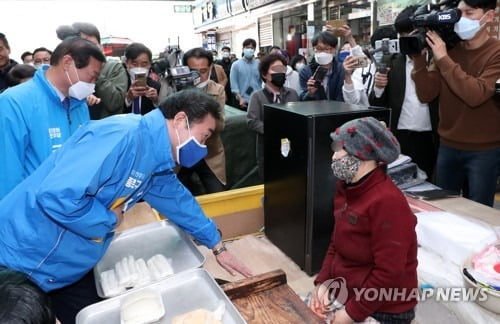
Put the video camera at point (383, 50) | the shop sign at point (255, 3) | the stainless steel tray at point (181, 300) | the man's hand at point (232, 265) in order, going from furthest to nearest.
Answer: the shop sign at point (255, 3) → the video camera at point (383, 50) → the man's hand at point (232, 265) → the stainless steel tray at point (181, 300)

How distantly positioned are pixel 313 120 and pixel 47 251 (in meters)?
1.00

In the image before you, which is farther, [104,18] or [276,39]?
[104,18]

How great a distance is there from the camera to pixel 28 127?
1.65 metres

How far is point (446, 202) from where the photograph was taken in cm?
204

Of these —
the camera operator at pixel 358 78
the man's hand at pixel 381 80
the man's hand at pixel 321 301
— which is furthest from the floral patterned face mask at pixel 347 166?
the man's hand at pixel 381 80

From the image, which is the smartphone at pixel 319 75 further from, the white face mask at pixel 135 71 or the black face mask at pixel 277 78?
the white face mask at pixel 135 71

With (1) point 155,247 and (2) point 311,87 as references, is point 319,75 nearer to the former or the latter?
(2) point 311,87

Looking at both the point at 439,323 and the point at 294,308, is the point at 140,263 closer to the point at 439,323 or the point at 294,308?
the point at 294,308

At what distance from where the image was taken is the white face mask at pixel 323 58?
269cm

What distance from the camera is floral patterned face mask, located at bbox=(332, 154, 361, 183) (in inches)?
47.1

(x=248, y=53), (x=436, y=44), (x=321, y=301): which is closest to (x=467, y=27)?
(x=436, y=44)

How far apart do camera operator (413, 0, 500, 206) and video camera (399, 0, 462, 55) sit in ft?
0.11

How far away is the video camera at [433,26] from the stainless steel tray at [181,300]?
1726mm

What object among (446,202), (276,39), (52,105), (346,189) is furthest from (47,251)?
(276,39)
